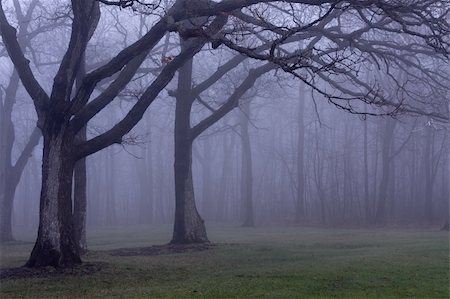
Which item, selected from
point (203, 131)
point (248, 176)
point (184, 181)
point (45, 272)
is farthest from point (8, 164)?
point (45, 272)

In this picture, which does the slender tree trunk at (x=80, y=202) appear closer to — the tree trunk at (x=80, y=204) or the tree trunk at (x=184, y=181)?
the tree trunk at (x=80, y=204)

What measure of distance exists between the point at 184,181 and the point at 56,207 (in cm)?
934

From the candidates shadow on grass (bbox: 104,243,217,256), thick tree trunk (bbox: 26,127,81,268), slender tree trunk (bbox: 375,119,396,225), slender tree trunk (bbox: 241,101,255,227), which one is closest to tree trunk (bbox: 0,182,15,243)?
shadow on grass (bbox: 104,243,217,256)

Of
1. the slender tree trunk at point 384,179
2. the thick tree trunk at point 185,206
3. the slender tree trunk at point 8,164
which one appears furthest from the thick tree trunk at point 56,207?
the slender tree trunk at point 384,179

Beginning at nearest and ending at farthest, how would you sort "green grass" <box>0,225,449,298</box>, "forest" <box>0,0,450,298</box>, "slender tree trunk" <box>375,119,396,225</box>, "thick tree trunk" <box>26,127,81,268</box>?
"green grass" <box>0,225,449,298</box>
"forest" <box>0,0,450,298</box>
"thick tree trunk" <box>26,127,81,268</box>
"slender tree trunk" <box>375,119,396,225</box>

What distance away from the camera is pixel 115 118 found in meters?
62.9

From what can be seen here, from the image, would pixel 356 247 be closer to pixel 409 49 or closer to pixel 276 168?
pixel 409 49

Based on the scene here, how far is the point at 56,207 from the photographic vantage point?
15906 millimetres

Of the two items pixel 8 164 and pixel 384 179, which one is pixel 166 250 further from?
pixel 384 179

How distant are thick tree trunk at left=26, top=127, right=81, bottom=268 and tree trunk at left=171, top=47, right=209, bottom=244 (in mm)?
8493

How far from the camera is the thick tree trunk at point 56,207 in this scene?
15.6 m

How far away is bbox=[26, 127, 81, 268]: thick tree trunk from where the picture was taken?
15648 millimetres

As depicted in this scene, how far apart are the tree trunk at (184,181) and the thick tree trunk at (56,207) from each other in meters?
8.49

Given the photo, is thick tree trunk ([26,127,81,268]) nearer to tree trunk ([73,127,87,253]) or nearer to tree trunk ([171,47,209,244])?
tree trunk ([73,127,87,253])
